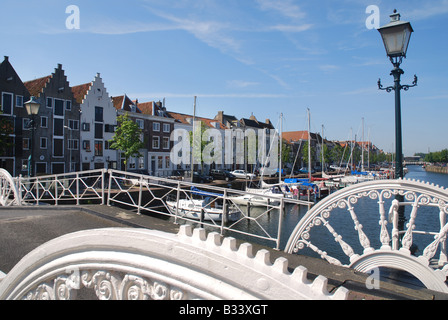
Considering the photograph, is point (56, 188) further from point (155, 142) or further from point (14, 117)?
point (155, 142)

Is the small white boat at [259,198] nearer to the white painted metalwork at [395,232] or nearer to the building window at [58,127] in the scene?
the white painted metalwork at [395,232]

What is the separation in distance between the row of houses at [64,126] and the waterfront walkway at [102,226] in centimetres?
2671

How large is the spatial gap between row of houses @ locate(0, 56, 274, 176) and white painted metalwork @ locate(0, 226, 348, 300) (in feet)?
109

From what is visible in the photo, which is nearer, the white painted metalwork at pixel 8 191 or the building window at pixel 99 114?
the white painted metalwork at pixel 8 191

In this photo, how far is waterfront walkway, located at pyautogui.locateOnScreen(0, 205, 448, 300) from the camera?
12.4 ft

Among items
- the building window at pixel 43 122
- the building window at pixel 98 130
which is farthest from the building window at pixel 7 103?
the building window at pixel 98 130

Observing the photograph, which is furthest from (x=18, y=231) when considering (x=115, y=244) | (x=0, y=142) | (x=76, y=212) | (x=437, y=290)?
(x=0, y=142)

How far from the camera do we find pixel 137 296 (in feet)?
6.51

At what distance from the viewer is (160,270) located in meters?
1.89

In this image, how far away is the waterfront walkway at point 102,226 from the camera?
3790 millimetres

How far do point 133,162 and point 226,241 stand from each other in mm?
45413

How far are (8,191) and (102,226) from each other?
958 centimetres

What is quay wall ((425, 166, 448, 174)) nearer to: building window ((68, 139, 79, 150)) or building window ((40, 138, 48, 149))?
building window ((68, 139, 79, 150))

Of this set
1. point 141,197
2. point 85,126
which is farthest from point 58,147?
point 141,197
